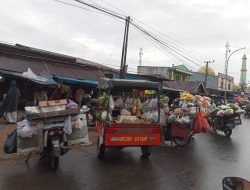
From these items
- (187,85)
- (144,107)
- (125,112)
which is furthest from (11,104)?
(187,85)

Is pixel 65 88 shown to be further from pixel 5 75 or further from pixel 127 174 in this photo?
pixel 127 174

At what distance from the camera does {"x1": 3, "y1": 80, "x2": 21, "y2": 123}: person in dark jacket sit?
15445 mm

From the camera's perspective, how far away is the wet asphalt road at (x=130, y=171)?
23.1ft

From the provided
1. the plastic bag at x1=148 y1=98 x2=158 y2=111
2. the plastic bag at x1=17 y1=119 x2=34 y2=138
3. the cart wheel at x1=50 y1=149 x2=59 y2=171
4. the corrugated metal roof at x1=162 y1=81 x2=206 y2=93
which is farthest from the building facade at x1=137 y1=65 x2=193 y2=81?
the plastic bag at x1=17 y1=119 x2=34 y2=138

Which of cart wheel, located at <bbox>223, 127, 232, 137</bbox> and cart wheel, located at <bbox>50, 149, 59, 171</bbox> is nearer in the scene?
cart wheel, located at <bbox>50, 149, 59, 171</bbox>

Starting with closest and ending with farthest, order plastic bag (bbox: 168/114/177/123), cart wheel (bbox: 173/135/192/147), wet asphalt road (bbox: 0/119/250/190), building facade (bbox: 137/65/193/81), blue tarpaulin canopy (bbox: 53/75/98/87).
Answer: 1. wet asphalt road (bbox: 0/119/250/190)
2. plastic bag (bbox: 168/114/177/123)
3. cart wheel (bbox: 173/135/192/147)
4. blue tarpaulin canopy (bbox: 53/75/98/87)
5. building facade (bbox: 137/65/193/81)

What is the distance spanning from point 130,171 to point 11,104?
355 inches

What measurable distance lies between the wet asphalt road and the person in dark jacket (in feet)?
18.7

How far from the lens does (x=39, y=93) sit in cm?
1723

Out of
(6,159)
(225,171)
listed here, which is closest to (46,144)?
(6,159)

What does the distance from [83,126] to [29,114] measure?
1.34 metres

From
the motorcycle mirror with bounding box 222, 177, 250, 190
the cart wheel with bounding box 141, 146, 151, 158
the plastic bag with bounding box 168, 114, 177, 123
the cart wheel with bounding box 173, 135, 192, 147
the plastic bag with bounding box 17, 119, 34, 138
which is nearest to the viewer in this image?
the motorcycle mirror with bounding box 222, 177, 250, 190

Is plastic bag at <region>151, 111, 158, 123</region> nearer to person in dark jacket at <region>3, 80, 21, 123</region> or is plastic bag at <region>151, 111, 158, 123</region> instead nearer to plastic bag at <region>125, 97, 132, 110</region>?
plastic bag at <region>125, 97, 132, 110</region>

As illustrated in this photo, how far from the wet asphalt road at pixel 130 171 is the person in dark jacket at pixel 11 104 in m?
5.71
